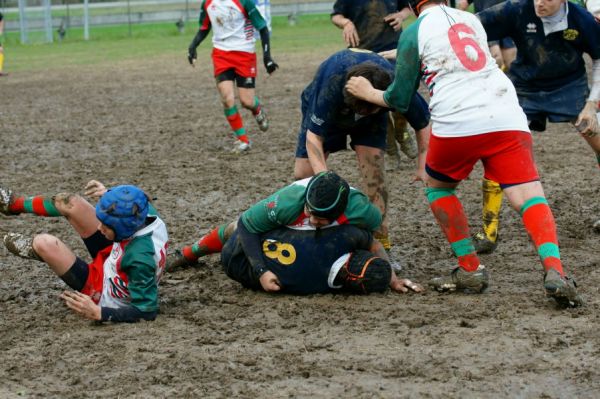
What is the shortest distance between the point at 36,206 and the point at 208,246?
3.84 ft

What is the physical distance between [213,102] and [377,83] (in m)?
10.1

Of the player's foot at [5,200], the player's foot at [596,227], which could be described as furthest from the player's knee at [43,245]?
the player's foot at [596,227]

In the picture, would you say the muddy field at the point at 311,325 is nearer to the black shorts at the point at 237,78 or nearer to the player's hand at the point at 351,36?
the player's hand at the point at 351,36

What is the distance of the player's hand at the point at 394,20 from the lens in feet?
32.6

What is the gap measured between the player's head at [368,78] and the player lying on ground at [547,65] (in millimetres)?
1166

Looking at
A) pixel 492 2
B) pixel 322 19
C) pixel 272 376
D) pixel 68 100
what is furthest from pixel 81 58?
pixel 272 376

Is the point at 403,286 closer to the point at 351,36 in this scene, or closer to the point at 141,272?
the point at 141,272

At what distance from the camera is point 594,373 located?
469 centimetres

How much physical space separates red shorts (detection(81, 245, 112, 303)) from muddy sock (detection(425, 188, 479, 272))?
2.03m

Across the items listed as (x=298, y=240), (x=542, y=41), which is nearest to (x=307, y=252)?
(x=298, y=240)

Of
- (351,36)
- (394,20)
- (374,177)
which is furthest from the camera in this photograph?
(394,20)

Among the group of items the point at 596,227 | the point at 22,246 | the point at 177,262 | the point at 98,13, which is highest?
the point at 22,246

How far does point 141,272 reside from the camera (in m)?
5.65

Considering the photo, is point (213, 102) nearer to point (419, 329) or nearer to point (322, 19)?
point (419, 329)
